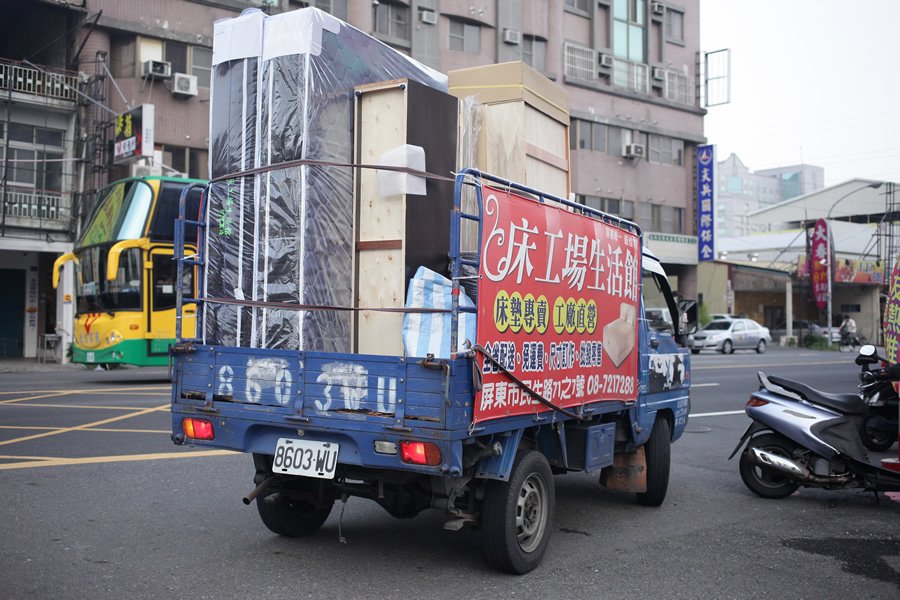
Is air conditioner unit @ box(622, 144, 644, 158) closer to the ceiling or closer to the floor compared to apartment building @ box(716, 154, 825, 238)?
closer to the floor

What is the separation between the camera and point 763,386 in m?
7.82

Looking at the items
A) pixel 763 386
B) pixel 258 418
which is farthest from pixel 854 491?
pixel 258 418

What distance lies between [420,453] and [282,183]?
184cm

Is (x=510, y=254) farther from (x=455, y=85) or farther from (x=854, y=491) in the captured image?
(x=854, y=491)

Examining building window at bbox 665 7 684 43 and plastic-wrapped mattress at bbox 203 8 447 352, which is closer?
plastic-wrapped mattress at bbox 203 8 447 352

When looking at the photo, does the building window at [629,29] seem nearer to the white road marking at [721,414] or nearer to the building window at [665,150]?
the building window at [665,150]

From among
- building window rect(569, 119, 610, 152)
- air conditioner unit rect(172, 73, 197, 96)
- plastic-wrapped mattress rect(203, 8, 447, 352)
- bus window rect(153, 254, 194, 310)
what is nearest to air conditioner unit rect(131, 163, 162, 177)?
air conditioner unit rect(172, 73, 197, 96)

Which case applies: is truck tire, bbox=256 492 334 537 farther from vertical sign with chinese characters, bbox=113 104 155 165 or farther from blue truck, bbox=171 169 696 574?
vertical sign with chinese characters, bbox=113 104 155 165

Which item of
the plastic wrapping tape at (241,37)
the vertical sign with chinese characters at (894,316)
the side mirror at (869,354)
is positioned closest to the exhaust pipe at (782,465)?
the side mirror at (869,354)

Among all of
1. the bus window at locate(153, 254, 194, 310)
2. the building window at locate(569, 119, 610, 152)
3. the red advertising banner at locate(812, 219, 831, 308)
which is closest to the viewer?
the bus window at locate(153, 254, 194, 310)

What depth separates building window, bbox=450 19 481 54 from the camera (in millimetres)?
34062

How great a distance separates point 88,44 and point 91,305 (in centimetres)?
1204

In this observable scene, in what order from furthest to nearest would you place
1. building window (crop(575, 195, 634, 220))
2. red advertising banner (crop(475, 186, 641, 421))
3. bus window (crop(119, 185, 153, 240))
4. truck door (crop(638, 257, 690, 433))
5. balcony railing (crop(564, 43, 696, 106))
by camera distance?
building window (crop(575, 195, 634, 220))
balcony railing (crop(564, 43, 696, 106))
bus window (crop(119, 185, 153, 240))
truck door (crop(638, 257, 690, 433))
red advertising banner (crop(475, 186, 641, 421))

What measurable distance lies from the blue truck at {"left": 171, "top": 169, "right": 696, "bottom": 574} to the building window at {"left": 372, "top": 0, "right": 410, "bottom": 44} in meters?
28.0
